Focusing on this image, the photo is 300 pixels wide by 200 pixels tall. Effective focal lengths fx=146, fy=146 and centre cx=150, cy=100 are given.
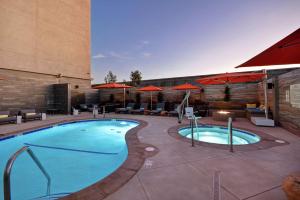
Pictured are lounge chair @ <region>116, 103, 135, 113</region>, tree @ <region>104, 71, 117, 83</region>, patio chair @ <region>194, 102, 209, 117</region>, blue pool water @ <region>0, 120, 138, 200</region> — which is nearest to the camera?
blue pool water @ <region>0, 120, 138, 200</region>

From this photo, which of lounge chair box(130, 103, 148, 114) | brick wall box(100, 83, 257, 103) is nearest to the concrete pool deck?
brick wall box(100, 83, 257, 103)

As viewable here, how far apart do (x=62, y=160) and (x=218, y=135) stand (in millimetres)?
5829

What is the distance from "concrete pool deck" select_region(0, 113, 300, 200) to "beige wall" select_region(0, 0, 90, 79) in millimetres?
12100

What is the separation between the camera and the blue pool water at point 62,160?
9.70 feet

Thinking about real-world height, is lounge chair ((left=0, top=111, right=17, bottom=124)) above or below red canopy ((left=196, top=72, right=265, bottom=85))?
below

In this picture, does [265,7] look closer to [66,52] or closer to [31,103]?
[66,52]

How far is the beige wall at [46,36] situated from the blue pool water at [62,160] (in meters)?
7.08

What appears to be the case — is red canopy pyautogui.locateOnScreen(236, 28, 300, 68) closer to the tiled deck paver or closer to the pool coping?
the tiled deck paver

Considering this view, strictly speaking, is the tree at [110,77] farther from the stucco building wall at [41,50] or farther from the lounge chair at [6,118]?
the lounge chair at [6,118]

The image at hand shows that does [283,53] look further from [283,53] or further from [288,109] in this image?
[288,109]

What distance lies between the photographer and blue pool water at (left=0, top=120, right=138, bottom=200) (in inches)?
116

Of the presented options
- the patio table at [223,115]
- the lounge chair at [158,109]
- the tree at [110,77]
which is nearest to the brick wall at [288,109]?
the patio table at [223,115]

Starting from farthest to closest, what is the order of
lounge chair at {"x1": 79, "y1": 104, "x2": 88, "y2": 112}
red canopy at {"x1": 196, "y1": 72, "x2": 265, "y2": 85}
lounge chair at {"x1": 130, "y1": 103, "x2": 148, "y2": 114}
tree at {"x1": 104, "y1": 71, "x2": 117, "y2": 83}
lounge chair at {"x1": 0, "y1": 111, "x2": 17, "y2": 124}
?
1. tree at {"x1": 104, "y1": 71, "x2": 117, "y2": 83}
2. lounge chair at {"x1": 79, "y1": 104, "x2": 88, "y2": 112}
3. lounge chair at {"x1": 130, "y1": 103, "x2": 148, "y2": 114}
4. lounge chair at {"x1": 0, "y1": 111, "x2": 17, "y2": 124}
5. red canopy at {"x1": 196, "y1": 72, "x2": 265, "y2": 85}

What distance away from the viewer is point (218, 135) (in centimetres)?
629
